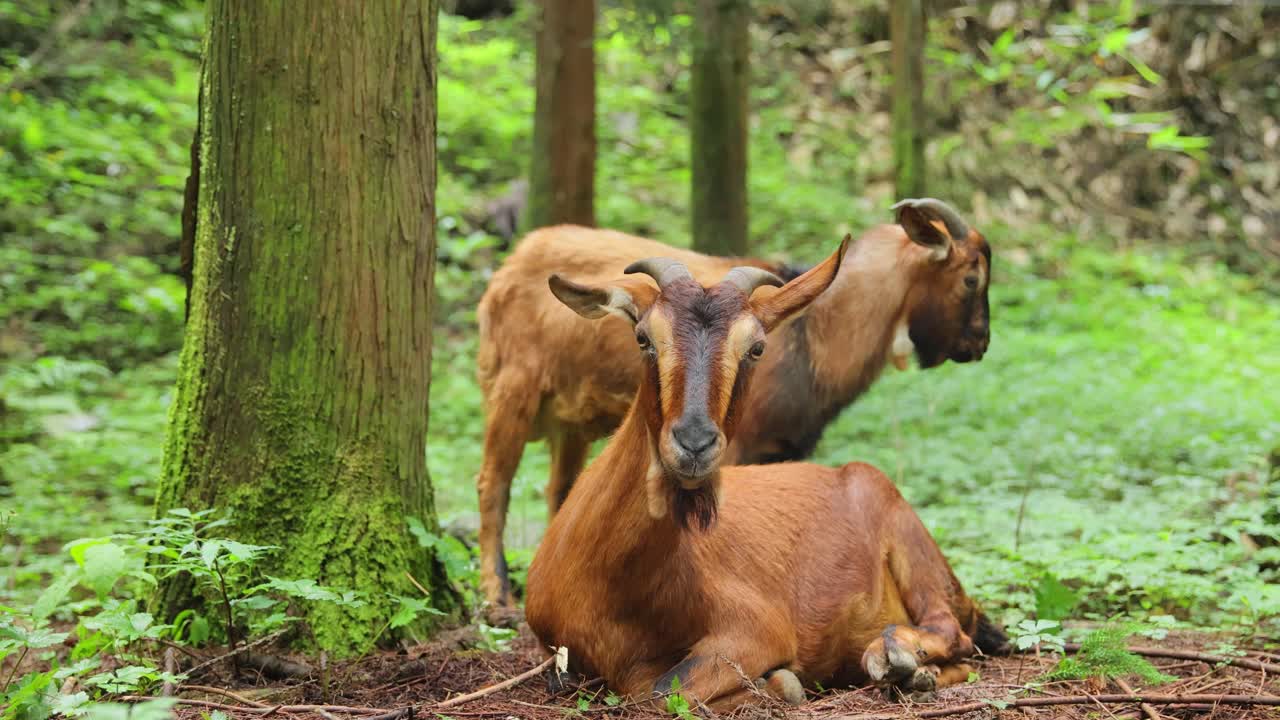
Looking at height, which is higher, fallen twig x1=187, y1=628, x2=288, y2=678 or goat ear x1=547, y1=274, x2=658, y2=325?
goat ear x1=547, y1=274, x2=658, y2=325

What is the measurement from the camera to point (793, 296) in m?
4.28

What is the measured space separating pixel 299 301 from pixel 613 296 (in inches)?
56.1

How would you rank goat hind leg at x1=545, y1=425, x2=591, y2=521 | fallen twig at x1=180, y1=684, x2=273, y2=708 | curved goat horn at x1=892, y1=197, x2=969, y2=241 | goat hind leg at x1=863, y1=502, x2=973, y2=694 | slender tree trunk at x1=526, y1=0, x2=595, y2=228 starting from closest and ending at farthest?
fallen twig at x1=180, y1=684, x2=273, y2=708 < goat hind leg at x1=863, y1=502, x2=973, y2=694 < curved goat horn at x1=892, y1=197, x2=969, y2=241 < goat hind leg at x1=545, y1=425, x2=591, y2=521 < slender tree trunk at x1=526, y1=0, x2=595, y2=228

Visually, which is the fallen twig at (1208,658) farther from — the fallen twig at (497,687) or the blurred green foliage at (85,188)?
the blurred green foliage at (85,188)

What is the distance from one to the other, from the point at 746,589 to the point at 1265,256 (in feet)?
54.5

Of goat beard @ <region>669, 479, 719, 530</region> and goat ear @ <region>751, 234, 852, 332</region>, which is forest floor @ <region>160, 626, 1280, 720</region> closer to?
goat beard @ <region>669, 479, 719, 530</region>

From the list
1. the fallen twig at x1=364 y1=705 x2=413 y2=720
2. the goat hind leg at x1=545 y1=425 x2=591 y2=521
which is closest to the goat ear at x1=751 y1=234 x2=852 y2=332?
the fallen twig at x1=364 y1=705 x2=413 y2=720

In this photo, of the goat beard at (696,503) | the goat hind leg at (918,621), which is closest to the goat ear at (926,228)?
the goat hind leg at (918,621)

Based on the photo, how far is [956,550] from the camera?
6941mm

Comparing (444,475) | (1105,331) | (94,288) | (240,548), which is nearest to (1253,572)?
(240,548)

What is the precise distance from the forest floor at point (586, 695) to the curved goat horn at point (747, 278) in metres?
1.57

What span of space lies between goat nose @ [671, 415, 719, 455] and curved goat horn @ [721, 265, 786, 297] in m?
0.66

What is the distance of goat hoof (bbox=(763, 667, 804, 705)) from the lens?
4426mm

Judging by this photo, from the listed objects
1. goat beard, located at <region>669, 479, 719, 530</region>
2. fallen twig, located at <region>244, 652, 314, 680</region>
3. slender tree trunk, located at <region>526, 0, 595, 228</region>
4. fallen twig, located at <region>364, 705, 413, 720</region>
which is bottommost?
fallen twig, located at <region>244, 652, 314, 680</region>
